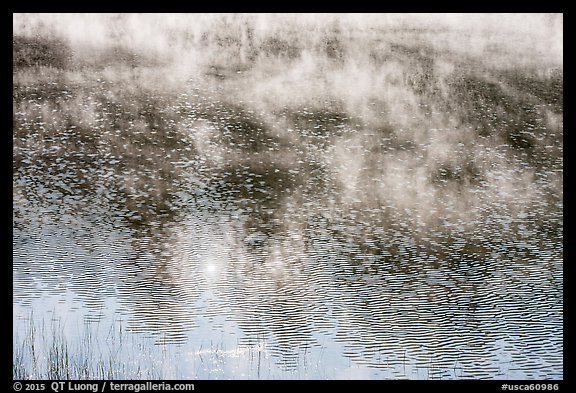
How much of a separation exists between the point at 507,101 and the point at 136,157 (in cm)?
635

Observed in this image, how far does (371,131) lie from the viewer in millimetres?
14086

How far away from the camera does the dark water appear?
8031 millimetres

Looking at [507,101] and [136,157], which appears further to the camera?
[507,101]

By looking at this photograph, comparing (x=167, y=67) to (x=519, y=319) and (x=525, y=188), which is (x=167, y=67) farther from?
(x=519, y=319)

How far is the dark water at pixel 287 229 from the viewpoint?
316 inches

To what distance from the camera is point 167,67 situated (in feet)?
54.5

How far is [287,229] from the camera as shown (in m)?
10.6

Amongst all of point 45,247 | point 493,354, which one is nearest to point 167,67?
point 45,247

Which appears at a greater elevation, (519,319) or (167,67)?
(167,67)
